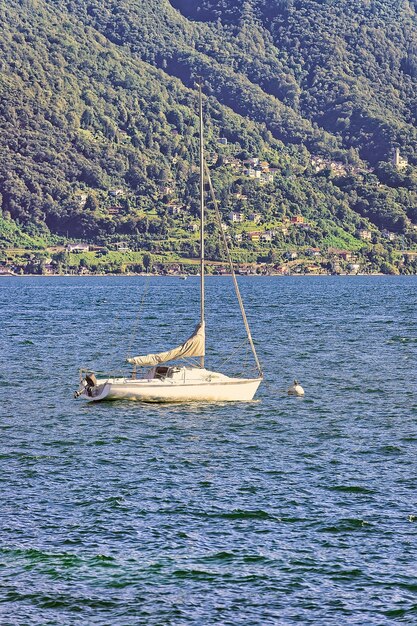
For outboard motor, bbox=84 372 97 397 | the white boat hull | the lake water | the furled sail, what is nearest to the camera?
the lake water

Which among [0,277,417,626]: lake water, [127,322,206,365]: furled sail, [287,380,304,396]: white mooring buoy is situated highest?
[127,322,206,365]: furled sail

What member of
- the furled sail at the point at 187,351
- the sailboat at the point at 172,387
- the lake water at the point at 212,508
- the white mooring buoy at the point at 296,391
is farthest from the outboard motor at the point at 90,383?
the white mooring buoy at the point at 296,391

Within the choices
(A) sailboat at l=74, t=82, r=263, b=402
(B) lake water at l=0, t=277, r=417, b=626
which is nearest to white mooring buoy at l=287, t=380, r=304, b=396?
(B) lake water at l=0, t=277, r=417, b=626

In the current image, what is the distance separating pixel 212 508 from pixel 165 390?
79.1 feet

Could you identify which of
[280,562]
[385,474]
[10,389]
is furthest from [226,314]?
[280,562]

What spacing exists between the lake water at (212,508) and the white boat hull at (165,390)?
775 mm

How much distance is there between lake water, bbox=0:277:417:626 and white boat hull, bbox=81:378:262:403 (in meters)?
0.78

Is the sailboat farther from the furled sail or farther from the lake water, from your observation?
the lake water

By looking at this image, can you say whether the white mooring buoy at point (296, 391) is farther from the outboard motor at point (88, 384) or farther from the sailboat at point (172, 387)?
the outboard motor at point (88, 384)

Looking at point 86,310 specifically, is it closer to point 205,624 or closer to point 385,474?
point 385,474

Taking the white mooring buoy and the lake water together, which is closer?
the lake water

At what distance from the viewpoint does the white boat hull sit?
215ft

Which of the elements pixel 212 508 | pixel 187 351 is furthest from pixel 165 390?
pixel 212 508

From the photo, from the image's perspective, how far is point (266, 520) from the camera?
40375 mm
